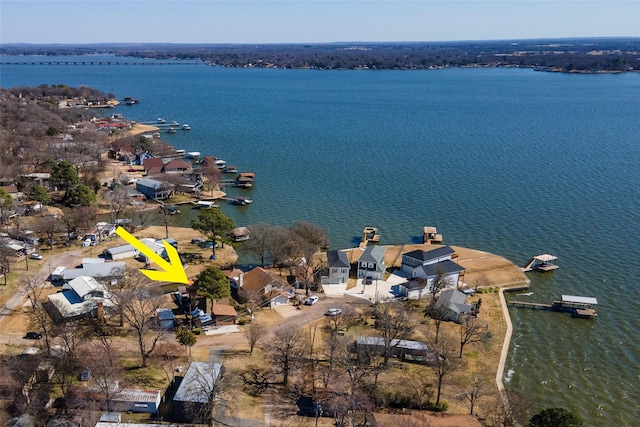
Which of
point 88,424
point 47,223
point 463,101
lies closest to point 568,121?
point 463,101

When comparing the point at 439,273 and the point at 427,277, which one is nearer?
the point at 439,273

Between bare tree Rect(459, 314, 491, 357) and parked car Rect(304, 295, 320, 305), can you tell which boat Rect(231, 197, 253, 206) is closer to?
parked car Rect(304, 295, 320, 305)

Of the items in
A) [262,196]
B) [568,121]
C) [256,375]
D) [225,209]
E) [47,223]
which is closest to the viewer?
[256,375]

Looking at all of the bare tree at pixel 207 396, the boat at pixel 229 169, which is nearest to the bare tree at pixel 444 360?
the bare tree at pixel 207 396

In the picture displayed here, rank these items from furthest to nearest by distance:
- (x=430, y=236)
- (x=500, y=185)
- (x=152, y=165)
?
1. (x=152, y=165)
2. (x=500, y=185)
3. (x=430, y=236)

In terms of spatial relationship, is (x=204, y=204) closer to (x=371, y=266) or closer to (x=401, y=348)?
(x=371, y=266)

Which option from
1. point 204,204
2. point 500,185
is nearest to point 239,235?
point 204,204

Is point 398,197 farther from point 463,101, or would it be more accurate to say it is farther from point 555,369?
point 463,101
